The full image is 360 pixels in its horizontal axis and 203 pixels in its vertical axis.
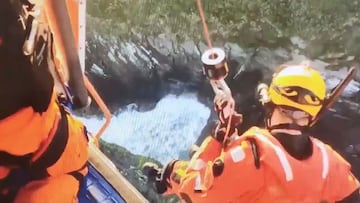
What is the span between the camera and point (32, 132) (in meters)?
1.19

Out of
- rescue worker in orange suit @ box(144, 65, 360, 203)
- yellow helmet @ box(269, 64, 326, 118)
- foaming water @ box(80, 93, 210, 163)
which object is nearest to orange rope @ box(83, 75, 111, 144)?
foaming water @ box(80, 93, 210, 163)

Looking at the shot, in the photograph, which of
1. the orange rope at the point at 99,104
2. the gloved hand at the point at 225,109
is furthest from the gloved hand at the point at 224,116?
the orange rope at the point at 99,104

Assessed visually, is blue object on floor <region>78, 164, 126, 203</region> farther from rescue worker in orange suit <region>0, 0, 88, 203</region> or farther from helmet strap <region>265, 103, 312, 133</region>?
helmet strap <region>265, 103, 312, 133</region>

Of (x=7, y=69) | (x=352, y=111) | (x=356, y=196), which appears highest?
(x=7, y=69)

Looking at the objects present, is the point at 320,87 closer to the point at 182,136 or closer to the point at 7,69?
the point at 182,136

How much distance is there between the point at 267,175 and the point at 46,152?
0.99ft

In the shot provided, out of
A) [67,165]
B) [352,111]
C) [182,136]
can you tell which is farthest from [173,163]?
[352,111]

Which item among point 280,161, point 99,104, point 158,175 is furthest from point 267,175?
point 99,104

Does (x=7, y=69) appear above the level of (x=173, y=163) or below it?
above

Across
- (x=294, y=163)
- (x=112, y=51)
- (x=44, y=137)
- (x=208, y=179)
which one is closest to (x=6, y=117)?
(x=44, y=137)

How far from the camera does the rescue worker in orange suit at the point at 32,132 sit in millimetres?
1167

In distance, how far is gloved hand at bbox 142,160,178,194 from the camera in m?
1.23

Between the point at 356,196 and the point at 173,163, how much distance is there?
257mm

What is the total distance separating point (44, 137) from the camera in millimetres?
1197
